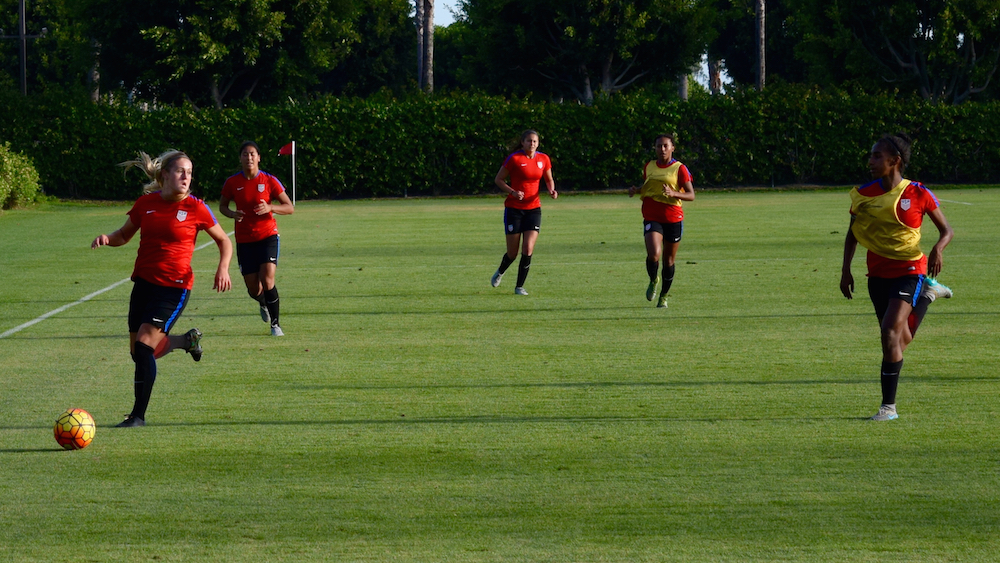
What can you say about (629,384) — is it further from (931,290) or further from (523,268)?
(523,268)

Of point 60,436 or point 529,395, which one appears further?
point 529,395

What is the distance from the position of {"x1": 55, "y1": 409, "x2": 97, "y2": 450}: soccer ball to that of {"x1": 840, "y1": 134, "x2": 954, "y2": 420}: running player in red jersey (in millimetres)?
4945

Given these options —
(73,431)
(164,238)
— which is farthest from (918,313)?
(73,431)

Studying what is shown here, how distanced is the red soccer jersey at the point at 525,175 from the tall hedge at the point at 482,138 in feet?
83.8

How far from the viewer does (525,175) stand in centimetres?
1516

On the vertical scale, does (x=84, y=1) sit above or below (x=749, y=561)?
above

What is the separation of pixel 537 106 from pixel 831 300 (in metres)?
28.1

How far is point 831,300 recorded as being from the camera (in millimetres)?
13898

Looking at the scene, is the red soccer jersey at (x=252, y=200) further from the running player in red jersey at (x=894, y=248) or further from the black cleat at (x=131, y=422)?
the running player in red jersey at (x=894, y=248)

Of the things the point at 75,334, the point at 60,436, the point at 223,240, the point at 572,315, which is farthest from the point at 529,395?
the point at 75,334

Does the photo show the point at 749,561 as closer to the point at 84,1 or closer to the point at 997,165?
the point at 997,165

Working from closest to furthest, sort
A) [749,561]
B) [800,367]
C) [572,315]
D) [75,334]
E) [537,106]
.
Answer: [749,561] < [800,367] < [75,334] < [572,315] < [537,106]

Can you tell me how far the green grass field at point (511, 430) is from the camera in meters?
5.43

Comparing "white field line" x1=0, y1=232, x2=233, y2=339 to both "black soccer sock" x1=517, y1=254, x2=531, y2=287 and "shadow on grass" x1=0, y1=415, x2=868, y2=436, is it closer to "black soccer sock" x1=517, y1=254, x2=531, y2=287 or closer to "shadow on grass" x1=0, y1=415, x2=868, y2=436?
"shadow on grass" x1=0, y1=415, x2=868, y2=436
